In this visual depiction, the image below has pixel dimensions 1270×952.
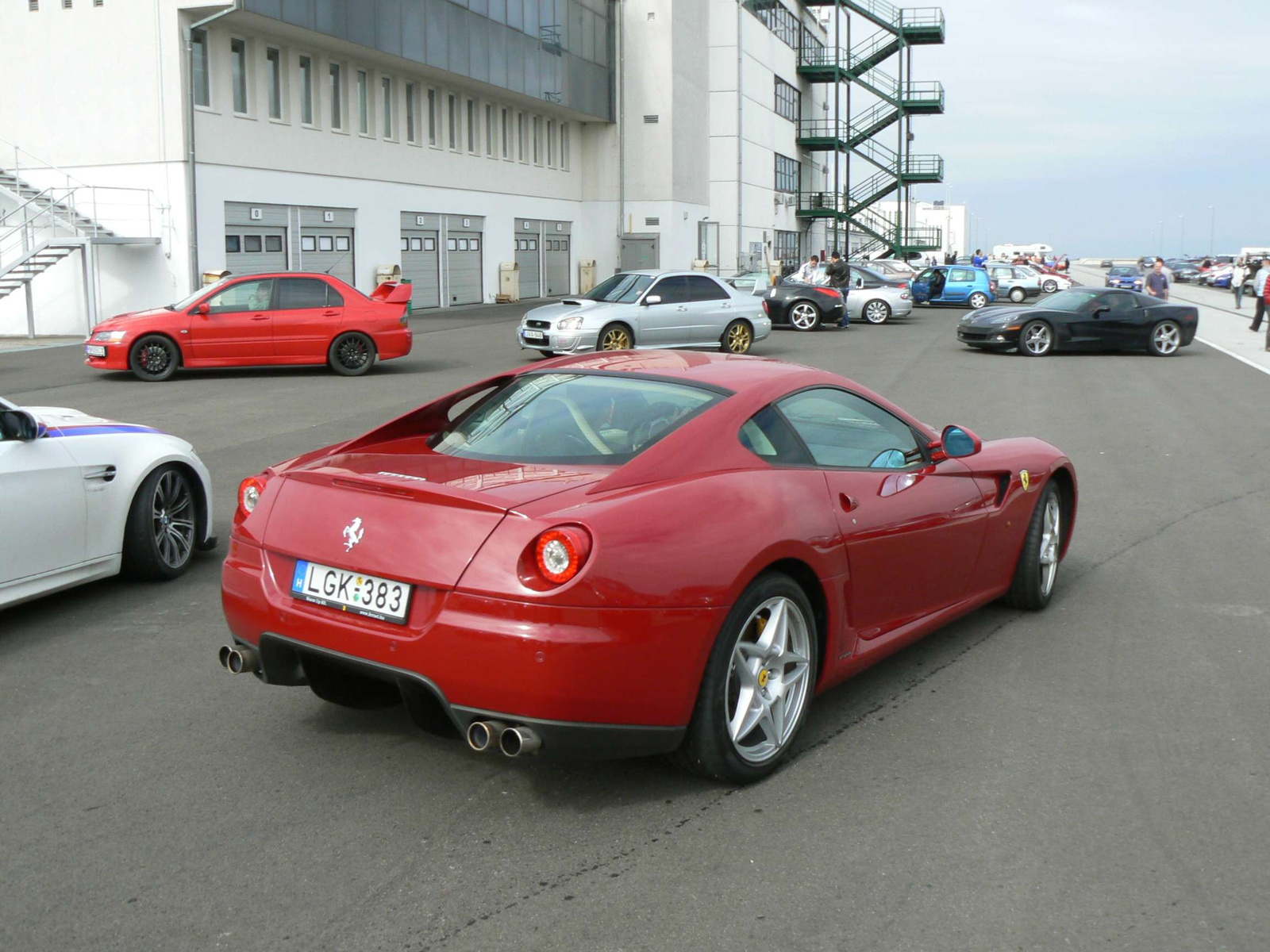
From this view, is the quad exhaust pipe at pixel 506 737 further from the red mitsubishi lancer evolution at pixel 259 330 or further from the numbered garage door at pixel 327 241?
the numbered garage door at pixel 327 241

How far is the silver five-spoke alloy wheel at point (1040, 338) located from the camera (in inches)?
947

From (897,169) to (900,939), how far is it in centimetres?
6534

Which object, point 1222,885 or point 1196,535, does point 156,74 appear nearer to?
point 1196,535

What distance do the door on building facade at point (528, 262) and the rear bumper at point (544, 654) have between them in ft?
134

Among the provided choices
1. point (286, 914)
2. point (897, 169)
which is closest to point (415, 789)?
point (286, 914)

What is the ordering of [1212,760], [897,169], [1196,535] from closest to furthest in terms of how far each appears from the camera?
[1212,760] < [1196,535] < [897,169]

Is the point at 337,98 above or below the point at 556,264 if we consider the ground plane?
above

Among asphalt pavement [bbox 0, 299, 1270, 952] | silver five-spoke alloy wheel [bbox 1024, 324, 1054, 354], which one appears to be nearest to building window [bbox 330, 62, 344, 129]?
silver five-spoke alloy wheel [bbox 1024, 324, 1054, 354]

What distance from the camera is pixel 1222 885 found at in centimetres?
358

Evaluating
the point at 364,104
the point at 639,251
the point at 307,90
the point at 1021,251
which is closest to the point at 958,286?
the point at 639,251

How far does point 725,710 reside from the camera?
161 inches

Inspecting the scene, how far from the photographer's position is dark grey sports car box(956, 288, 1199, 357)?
24.1 meters

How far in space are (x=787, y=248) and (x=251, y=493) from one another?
66.4 m

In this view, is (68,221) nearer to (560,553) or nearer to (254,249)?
(254,249)
